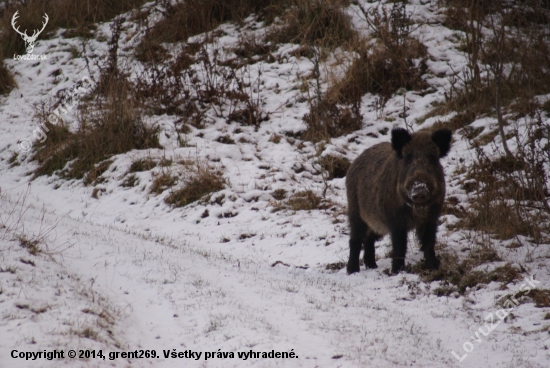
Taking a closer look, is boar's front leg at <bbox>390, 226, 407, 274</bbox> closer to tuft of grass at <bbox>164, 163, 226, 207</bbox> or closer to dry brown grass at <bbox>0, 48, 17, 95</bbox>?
tuft of grass at <bbox>164, 163, 226, 207</bbox>

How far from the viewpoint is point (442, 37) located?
14695 millimetres

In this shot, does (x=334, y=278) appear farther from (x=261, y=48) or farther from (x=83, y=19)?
(x=83, y=19)

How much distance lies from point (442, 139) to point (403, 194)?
89 centimetres

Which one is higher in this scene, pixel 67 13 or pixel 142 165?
pixel 67 13

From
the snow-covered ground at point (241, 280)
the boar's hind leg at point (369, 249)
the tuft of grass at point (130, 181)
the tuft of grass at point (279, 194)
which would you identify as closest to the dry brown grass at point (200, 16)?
the snow-covered ground at point (241, 280)

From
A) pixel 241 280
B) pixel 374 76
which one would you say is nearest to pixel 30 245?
pixel 241 280

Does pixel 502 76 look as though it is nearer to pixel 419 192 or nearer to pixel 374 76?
pixel 374 76

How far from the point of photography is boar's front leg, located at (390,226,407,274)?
23.4 ft

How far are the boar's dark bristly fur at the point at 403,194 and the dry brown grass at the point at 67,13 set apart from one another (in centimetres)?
1565

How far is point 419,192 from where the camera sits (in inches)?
255

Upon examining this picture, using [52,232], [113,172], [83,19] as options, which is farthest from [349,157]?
[83,19]

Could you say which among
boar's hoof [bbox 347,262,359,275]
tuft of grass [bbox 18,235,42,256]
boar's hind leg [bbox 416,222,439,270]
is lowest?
boar's hoof [bbox 347,262,359,275]

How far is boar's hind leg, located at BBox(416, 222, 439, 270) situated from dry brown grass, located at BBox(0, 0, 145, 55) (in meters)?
16.7

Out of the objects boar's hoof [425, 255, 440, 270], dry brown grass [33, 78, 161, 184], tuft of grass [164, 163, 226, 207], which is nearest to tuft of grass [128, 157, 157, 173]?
dry brown grass [33, 78, 161, 184]
